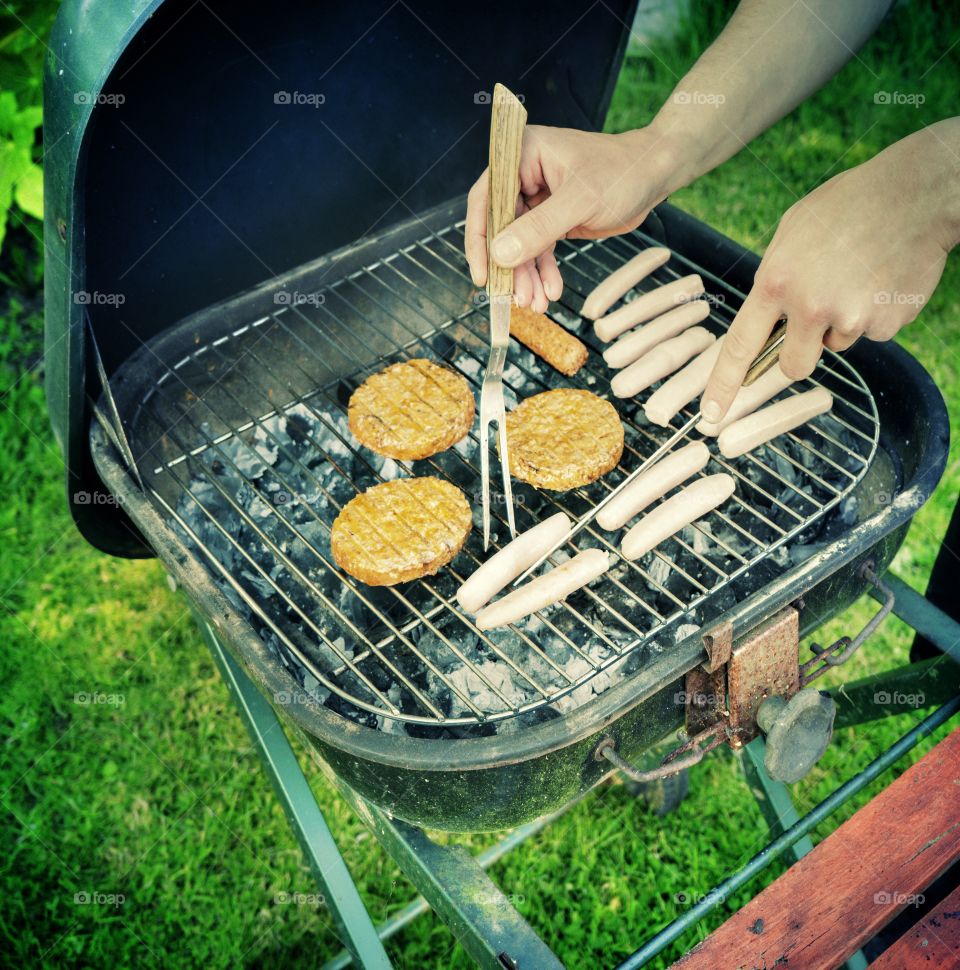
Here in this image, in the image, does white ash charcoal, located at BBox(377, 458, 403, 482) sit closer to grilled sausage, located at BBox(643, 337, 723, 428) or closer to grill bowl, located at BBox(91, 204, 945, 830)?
grill bowl, located at BBox(91, 204, 945, 830)

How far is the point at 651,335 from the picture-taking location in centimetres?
288

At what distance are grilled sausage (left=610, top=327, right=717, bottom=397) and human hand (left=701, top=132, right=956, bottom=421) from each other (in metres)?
0.81

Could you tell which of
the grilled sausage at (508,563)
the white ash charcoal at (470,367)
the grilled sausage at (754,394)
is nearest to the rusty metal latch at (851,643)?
the grilled sausage at (754,394)

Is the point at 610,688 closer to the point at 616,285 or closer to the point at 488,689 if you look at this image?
the point at 488,689

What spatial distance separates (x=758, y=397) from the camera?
2.60 metres

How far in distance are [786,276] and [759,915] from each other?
4.37 feet

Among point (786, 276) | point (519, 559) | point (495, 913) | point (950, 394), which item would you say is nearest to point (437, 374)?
point (519, 559)

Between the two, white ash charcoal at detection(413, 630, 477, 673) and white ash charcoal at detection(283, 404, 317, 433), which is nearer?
white ash charcoal at detection(413, 630, 477, 673)

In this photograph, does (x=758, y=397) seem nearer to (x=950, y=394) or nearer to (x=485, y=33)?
(x=485, y=33)

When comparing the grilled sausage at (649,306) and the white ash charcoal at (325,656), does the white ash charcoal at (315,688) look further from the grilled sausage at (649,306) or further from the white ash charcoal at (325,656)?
the grilled sausage at (649,306)

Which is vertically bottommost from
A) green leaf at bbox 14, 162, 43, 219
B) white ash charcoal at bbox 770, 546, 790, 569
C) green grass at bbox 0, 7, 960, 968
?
green grass at bbox 0, 7, 960, 968

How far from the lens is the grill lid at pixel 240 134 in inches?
86.6

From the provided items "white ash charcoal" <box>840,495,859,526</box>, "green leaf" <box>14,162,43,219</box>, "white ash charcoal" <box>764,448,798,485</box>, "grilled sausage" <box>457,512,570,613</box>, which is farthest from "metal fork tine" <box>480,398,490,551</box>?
"green leaf" <box>14,162,43,219</box>

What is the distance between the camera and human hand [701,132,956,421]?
1859mm
